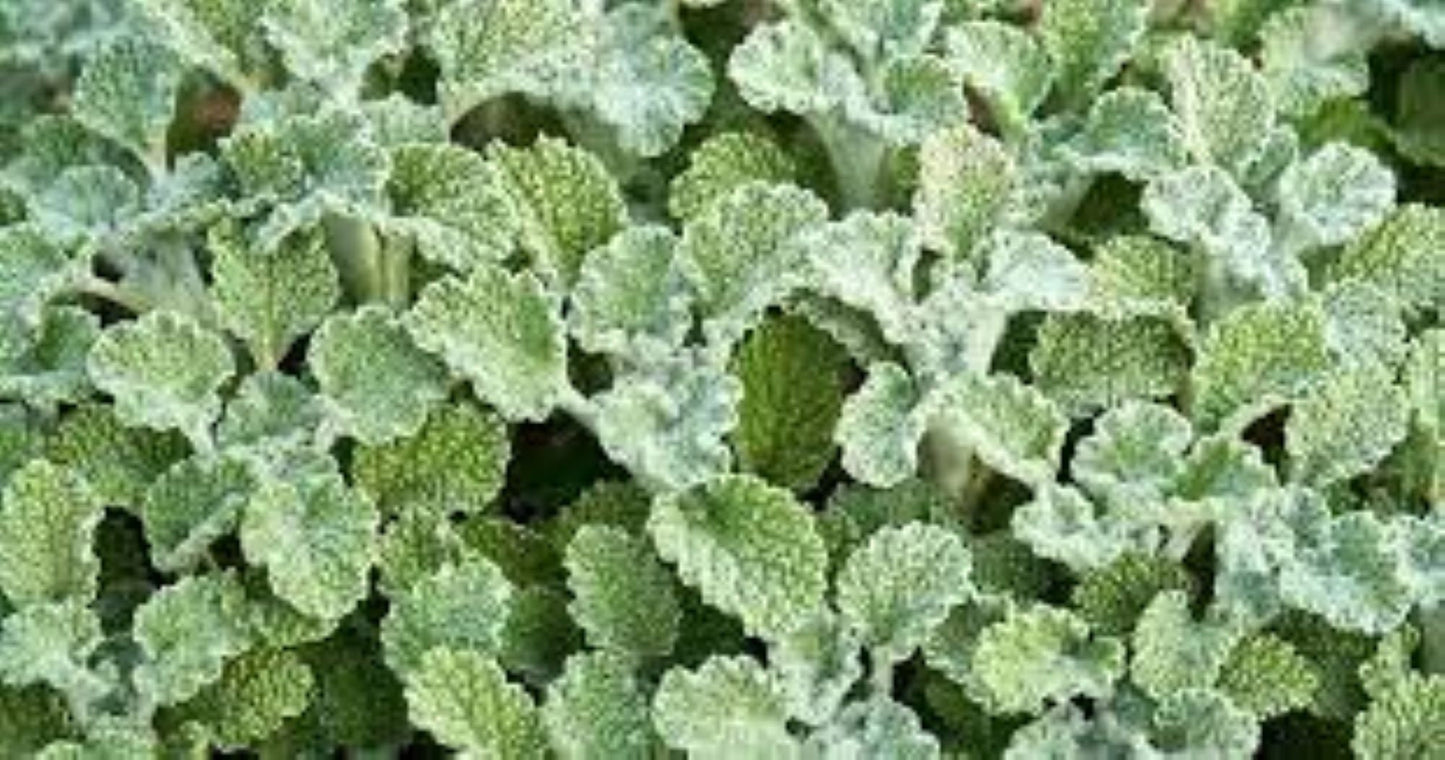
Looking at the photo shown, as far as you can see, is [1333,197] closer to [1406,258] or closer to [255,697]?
[1406,258]

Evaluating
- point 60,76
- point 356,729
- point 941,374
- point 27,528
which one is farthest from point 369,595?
point 60,76

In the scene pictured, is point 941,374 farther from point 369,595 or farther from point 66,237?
point 66,237

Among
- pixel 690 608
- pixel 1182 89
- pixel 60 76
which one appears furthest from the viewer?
pixel 60 76

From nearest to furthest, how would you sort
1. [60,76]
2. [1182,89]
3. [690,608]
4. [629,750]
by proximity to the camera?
[629,750] < [690,608] < [1182,89] < [60,76]

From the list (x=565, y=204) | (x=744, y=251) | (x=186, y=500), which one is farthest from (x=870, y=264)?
(x=186, y=500)

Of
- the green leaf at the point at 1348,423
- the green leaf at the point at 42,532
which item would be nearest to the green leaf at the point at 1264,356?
the green leaf at the point at 1348,423
